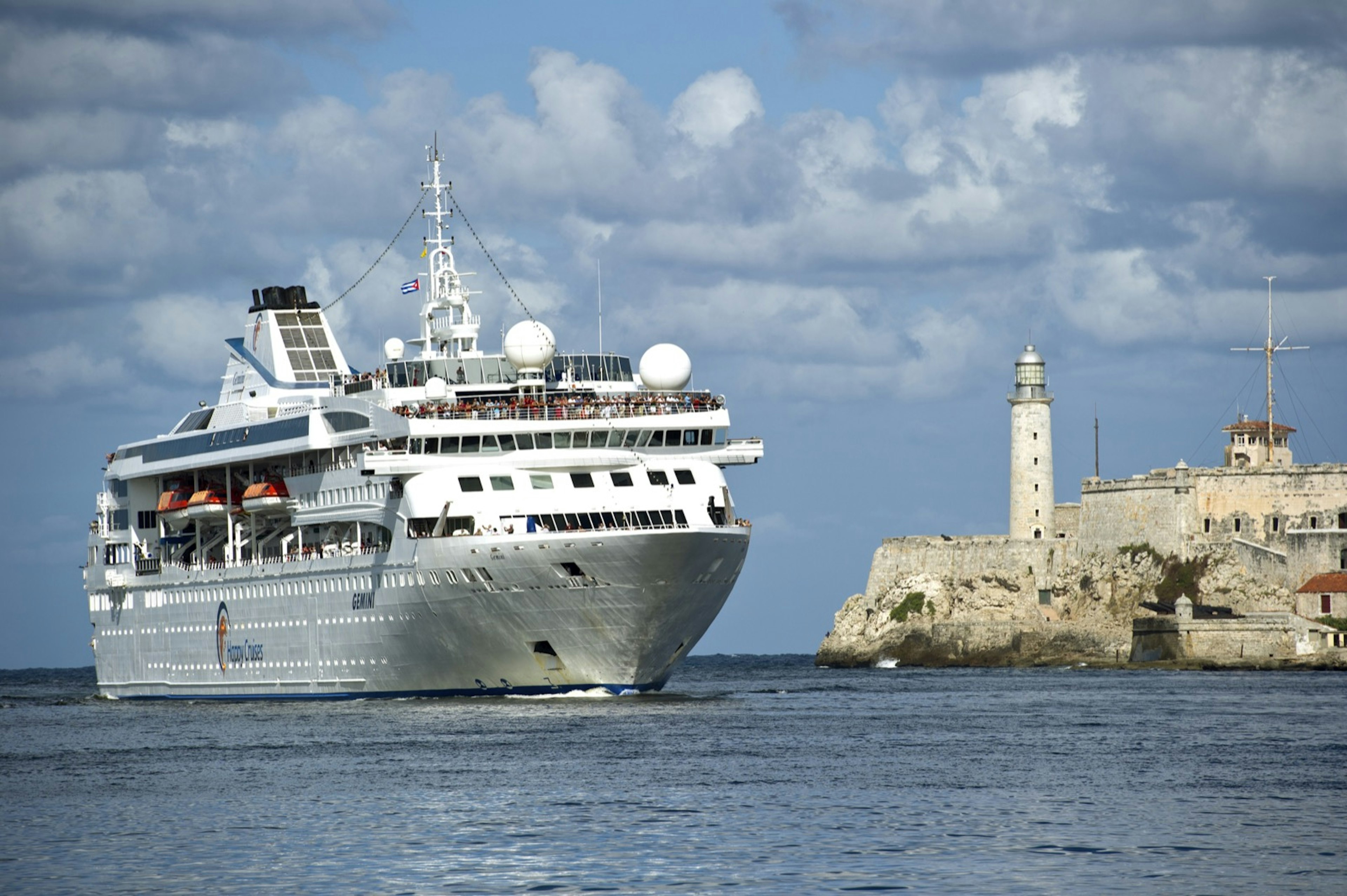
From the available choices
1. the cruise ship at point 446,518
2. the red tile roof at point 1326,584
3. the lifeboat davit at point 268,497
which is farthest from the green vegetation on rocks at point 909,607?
the lifeboat davit at point 268,497

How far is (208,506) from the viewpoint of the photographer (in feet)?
214

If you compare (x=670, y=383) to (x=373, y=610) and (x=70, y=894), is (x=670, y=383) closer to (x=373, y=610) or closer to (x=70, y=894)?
(x=373, y=610)

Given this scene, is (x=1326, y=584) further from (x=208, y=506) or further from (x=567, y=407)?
(x=208, y=506)

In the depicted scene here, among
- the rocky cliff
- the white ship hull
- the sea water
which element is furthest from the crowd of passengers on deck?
the rocky cliff

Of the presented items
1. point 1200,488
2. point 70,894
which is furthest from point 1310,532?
point 70,894

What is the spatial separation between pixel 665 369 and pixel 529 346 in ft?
13.3

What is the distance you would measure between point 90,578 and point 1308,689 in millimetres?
46421

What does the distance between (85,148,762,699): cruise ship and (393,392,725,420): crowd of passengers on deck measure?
0.09 meters

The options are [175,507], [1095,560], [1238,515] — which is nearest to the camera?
[175,507]

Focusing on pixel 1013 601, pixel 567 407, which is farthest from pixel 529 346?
pixel 1013 601

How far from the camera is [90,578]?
76.8m

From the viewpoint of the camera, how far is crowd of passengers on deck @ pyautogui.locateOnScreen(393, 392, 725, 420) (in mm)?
53906

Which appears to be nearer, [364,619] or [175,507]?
[364,619]

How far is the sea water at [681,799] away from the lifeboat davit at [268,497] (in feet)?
22.9
